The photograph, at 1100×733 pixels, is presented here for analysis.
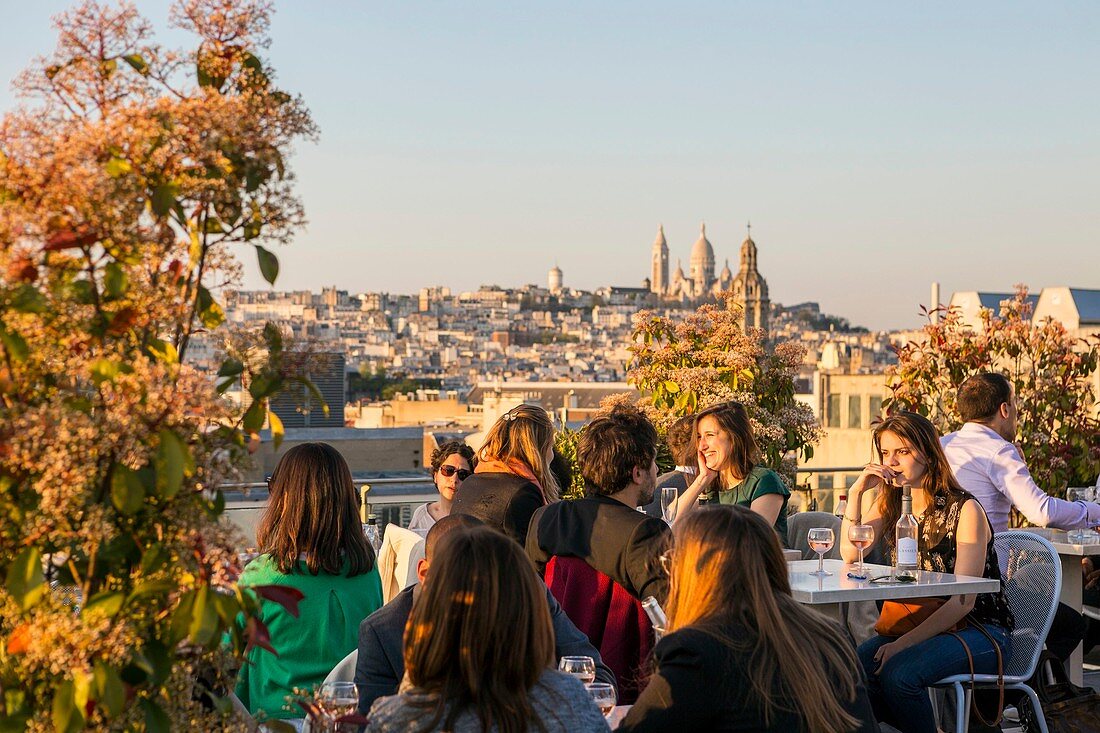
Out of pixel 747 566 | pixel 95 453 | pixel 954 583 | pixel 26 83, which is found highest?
pixel 26 83

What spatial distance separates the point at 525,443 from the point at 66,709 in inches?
113

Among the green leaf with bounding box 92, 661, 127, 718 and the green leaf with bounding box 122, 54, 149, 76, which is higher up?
the green leaf with bounding box 122, 54, 149, 76

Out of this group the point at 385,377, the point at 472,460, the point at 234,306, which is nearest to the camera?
the point at 234,306

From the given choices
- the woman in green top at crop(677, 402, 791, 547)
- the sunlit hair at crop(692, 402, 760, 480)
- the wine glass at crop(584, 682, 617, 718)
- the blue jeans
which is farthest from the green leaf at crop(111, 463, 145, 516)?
the sunlit hair at crop(692, 402, 760, 480)

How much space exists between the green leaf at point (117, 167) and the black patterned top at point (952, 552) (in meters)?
3.18

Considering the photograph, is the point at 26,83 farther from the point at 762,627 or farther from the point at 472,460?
the point at 472,460

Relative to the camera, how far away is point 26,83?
1.56 metres

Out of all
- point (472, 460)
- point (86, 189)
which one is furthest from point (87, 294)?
point (472, 460)

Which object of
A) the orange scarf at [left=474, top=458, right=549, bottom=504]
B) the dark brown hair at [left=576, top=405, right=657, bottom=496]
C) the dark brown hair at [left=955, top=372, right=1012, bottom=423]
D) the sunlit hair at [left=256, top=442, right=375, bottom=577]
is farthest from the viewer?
the dark brown hair at [left=955, top=372, right=1012, bottom=423]

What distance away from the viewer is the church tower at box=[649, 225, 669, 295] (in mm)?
190750

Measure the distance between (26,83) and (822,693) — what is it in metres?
1.56

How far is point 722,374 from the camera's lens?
7207mm

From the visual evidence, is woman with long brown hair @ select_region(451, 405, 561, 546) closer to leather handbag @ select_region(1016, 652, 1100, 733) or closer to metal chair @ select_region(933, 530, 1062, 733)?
metal chair @ select_region(933, 530, 1062, 733)

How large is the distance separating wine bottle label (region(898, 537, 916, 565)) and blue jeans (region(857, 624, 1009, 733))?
0.26m
